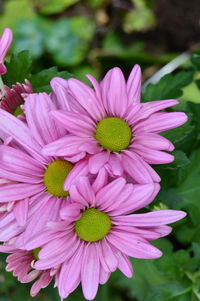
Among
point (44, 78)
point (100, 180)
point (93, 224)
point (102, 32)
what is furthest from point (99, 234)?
point (102, 32)

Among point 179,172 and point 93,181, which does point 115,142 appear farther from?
point 179,172

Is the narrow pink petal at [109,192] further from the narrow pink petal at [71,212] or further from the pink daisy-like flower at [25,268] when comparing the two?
the pink daisy-like flower at [25,268]

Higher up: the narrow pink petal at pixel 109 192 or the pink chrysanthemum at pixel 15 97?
the pink chrysanthemum at pixel 15 97

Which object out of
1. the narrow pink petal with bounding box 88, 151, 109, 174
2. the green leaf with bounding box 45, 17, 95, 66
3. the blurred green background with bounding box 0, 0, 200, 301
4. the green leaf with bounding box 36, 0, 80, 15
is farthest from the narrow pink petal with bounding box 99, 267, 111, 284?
the green leaf with bounding box 36, 0, 80, 15

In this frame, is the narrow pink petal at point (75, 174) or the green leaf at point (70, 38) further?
the green leaf at point (70, 38)

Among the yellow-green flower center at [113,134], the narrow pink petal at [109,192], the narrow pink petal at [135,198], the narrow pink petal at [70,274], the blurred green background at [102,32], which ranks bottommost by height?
the blurred green background at [102,32]

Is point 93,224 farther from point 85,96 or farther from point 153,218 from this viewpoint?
Answer: point 85,96

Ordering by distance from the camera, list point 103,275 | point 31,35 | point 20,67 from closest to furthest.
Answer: point 103,275
point 20,67
point 31,35

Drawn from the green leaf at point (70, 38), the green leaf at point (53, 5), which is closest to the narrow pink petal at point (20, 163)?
the green leaf at point (70, 38)
